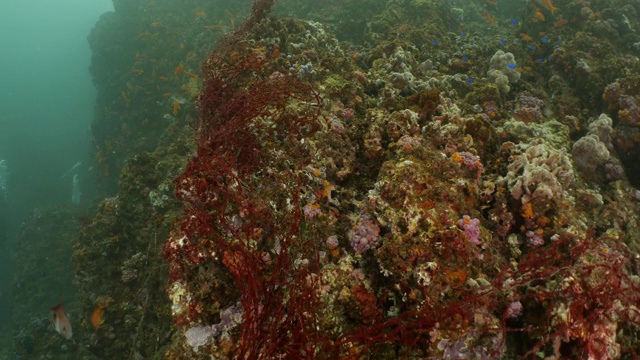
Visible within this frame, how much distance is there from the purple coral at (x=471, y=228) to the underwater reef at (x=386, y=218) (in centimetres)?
2

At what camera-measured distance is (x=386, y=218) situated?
11.8 ft

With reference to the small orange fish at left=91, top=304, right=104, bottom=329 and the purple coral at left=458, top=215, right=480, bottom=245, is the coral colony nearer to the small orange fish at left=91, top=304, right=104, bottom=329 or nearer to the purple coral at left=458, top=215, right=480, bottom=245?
the purple coral at left=458, top=215, right=480, bottom=245

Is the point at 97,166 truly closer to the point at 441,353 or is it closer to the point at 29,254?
the point at 29,254

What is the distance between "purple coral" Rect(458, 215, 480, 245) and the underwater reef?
0.07 ft

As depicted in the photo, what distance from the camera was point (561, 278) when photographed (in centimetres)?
301

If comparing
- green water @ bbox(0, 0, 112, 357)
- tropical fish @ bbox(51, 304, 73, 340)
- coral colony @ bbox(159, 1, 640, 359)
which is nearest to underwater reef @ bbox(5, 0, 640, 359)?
coral colony @ bbox(159, 1, 640, 359)

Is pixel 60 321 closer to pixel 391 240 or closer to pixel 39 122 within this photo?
pixel 391 240

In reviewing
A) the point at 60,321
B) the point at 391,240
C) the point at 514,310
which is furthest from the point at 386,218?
the point at 60,321

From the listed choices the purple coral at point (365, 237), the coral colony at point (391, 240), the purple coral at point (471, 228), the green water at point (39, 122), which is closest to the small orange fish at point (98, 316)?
the coral colony at point (391, 240)

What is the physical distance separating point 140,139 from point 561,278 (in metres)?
17.8

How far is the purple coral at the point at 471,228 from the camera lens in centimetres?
344

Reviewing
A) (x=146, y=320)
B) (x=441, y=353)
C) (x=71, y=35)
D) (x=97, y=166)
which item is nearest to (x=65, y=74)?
(x=71, y=35)

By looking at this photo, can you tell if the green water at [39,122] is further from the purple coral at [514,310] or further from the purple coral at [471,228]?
the purple coral at [514,310]

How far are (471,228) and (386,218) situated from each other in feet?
2.86
